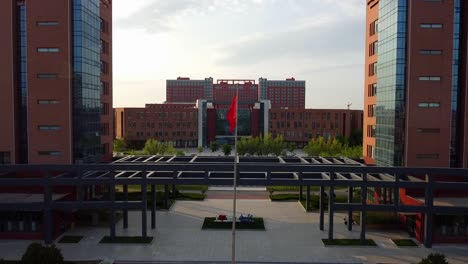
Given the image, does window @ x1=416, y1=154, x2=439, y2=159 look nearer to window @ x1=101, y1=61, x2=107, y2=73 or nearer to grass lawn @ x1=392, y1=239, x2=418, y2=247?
grass lawn @ x1=392, y1=239, x2=418, y2=247

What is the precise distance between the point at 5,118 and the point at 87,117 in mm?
7282

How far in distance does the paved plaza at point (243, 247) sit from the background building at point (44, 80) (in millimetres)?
9069

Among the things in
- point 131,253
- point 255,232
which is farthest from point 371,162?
point 131,253

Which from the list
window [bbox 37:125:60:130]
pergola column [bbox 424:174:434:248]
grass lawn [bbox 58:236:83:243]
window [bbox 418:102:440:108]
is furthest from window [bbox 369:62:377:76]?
grass lawn [bbox 58:236:83:243]

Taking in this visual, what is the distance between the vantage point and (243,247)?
103 ft

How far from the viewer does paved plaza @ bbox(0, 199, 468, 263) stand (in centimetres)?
2919

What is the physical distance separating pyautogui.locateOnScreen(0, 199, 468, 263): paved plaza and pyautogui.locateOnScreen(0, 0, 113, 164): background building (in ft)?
29.8

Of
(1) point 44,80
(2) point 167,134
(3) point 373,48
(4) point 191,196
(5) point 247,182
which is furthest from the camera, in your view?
(2) point 167,134

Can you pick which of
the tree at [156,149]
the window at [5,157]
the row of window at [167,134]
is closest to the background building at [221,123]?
the row of window at [167,134]

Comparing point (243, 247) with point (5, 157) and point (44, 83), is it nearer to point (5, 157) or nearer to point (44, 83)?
point (44, 83)

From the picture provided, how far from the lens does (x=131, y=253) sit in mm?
30016

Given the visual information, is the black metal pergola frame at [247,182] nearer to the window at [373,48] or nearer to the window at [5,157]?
the window at [5,157]

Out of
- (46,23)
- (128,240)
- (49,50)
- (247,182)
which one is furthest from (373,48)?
(46,23)

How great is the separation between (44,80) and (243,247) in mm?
23692
